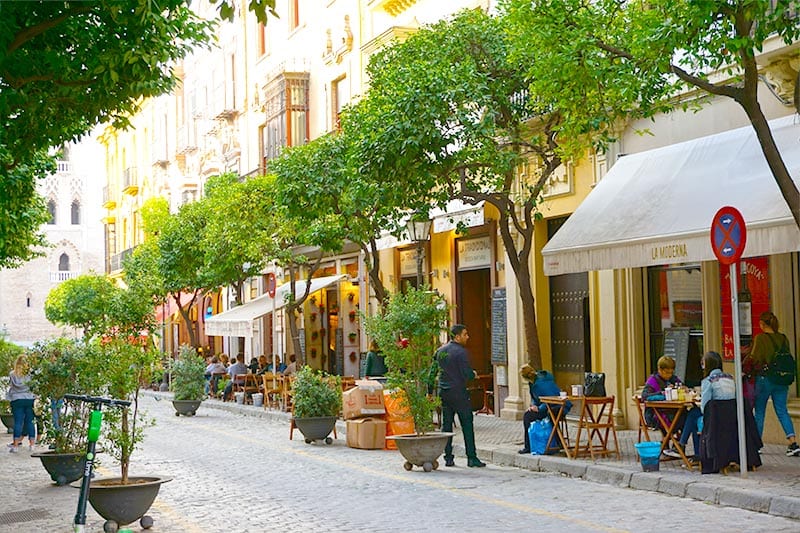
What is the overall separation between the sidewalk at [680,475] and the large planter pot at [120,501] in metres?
5.43

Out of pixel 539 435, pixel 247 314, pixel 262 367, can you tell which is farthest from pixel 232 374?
pixel 539 435

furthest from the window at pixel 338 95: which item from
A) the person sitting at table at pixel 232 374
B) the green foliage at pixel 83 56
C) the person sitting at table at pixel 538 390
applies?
the green foliage at pixel 83 56

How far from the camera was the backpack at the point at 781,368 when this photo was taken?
15.2 m

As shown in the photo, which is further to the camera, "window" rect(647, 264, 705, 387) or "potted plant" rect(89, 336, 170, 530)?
"window" rect(647, 264, 705, 387)

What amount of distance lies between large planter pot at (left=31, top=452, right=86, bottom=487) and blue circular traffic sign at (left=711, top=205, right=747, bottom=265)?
774cm

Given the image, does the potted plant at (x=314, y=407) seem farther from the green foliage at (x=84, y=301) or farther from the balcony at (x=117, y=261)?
the balcony at (x=117, y=261)

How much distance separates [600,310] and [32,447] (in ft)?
33.3

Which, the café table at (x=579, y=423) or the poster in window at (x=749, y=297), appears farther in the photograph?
the poster in window at (x=749, y=297)

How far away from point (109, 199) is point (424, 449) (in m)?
60.1

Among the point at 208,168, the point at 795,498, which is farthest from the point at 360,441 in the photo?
the point at 208,168

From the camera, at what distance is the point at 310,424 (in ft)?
65.6

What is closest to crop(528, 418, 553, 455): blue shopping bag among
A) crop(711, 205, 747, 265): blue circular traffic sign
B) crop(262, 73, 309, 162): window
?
crop(711, 205, 747, 265): blue circular traffic sign

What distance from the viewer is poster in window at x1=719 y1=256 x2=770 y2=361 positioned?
1727cm

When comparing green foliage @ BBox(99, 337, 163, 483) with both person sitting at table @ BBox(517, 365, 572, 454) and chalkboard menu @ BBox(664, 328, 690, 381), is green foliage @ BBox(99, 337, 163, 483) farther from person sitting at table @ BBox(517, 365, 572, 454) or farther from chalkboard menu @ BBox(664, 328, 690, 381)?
chalkboard menu @ BBox(664, 328, 690, 381)
